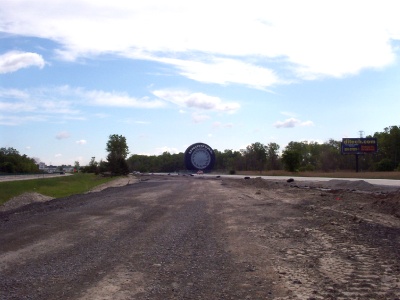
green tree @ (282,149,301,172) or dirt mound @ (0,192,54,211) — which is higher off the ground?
green tree @ (282,149,301,172)

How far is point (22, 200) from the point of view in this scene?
122 feet

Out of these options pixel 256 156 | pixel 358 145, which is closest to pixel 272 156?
pixel 256 156

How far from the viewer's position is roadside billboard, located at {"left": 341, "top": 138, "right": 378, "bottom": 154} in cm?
8738

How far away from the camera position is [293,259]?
10797 mm

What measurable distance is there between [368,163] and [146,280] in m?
122

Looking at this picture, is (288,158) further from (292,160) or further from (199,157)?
(199,157)

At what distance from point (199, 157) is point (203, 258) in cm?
9023

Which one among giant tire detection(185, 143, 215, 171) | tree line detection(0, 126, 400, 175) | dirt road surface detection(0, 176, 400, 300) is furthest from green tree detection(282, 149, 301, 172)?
dirt road surface detection(0, 176, 400, 300)

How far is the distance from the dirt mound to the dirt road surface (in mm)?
14502

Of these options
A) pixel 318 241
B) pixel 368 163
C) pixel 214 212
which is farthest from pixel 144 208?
pixel 368 163

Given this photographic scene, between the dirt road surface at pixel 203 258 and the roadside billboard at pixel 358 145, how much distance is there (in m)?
69.9

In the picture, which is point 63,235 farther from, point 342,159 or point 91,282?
point 342,159

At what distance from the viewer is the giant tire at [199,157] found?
3880 inches

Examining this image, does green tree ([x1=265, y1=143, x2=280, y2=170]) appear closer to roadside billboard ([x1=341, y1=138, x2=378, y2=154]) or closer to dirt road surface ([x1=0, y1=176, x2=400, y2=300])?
roadside billboard ([x1=341, y1=138, x2=378, y2=154])
